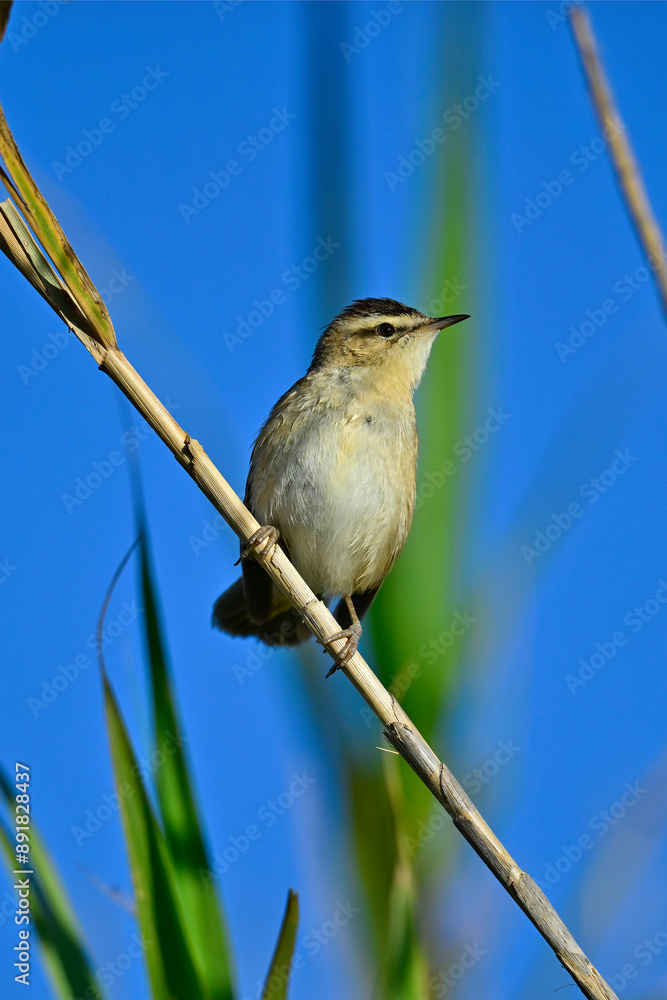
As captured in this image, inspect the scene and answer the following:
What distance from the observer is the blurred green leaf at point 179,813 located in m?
1.83

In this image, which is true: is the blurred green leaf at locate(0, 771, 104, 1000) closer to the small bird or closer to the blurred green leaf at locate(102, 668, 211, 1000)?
the blurred green leaf at locate(102, 668, 211, 1000)

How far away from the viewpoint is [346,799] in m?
2.17

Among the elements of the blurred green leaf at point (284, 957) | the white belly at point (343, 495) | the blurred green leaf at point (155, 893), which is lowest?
the blurred green leaf at point (284, 957)

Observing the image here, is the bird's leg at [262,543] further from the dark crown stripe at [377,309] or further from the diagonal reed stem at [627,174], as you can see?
the dark crown stripe at [377,309]

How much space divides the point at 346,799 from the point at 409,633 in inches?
17.3

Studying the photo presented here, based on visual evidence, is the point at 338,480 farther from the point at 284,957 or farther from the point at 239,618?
the point at 284,957

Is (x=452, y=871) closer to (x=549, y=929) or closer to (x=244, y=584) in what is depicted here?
(x=549, y=929)

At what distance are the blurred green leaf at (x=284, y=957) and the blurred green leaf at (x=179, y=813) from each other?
0.47ft

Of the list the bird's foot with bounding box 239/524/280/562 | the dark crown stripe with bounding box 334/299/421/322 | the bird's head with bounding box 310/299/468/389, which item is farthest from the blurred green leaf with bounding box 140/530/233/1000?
the dark crown stripe with bounding box 334/299/421/322

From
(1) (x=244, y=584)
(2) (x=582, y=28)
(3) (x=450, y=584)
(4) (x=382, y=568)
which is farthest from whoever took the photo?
(4) (x=382, y=568)

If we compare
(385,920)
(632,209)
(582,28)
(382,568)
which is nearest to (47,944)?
(385,920)

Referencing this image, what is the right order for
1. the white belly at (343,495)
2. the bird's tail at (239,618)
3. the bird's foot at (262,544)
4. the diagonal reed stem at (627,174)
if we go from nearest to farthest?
1. the diagonal reed stem at (627,174)
2. the bird's foot at (262,544)
3. the white belly at (343,495)
4. the bird's tail at (239,618)

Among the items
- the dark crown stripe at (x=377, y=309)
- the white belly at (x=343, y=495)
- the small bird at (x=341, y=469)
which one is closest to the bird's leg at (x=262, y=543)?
the small bird at (x=341, y=469)

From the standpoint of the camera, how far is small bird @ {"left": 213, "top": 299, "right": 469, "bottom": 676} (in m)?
3.83
